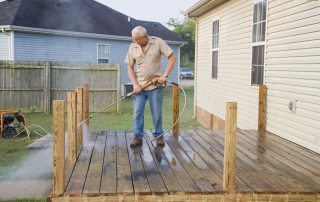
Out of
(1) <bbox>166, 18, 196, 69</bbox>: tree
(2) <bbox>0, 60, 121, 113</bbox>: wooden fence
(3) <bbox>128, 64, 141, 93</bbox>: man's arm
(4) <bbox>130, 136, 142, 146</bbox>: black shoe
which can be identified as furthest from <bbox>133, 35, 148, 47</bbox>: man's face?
(1) <bbox>166, 18, 196, 69</bbox>: tree

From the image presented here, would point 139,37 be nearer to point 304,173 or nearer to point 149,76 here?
point 149,76

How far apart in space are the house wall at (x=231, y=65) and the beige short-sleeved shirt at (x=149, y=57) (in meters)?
2.59

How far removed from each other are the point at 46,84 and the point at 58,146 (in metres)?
10.0

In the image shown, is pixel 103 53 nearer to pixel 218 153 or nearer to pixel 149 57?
pixel 149 57

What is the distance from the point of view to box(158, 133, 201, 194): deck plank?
3477mm

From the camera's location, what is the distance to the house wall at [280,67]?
5094 mm

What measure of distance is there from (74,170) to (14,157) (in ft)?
10.5

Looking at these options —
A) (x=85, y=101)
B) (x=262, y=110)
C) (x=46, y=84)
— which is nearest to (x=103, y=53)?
(x=46, y=84)

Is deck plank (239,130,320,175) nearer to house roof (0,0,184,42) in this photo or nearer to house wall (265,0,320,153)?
house wall (265,0,320,153)

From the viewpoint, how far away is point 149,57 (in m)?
5.14

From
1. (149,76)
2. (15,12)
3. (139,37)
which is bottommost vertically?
(149,76)

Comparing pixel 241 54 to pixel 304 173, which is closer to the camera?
pixel 304 173

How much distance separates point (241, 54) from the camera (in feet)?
26.2

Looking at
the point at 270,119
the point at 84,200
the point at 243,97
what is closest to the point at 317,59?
the point at 270,119
